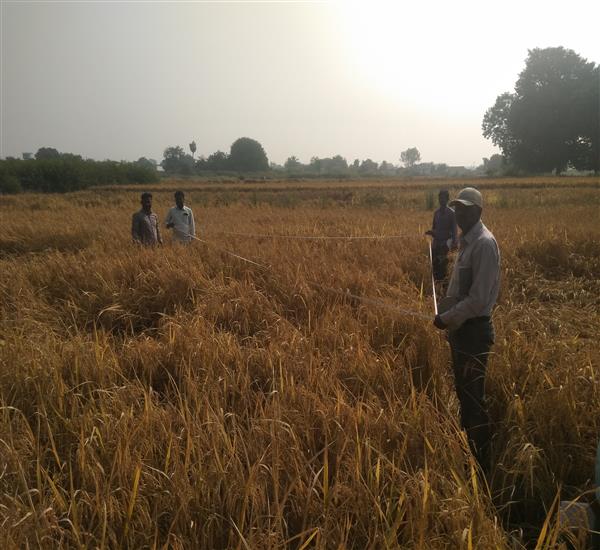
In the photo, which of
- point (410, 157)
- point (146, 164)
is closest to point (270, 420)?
point (146, 164)

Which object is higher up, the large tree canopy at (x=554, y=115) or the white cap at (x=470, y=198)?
the large tree canopy at (x=554, y=115)

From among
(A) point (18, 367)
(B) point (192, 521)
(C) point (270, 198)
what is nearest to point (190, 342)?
(A) point (18, 367)

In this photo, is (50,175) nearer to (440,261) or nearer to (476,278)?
(440,261)

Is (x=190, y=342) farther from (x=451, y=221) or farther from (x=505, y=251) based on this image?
(x=505, y=251)

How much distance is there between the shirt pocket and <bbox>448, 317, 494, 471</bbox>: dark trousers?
0.17 meters

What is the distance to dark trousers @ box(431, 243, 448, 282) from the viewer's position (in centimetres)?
532

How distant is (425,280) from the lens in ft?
16.9

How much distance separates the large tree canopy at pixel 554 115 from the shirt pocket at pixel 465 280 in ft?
161

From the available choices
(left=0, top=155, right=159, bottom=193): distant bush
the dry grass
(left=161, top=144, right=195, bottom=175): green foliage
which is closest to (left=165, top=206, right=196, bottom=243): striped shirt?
the dry grass

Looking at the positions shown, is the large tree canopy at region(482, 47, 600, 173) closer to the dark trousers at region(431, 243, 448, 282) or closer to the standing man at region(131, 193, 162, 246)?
the dark trousers at region(431, 243, 448, 282)

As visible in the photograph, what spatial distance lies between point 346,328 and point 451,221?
9.97ft

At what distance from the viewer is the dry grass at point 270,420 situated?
4.46 ft

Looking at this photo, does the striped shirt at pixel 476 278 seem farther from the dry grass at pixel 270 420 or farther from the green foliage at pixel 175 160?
the green foliage at pixel 175 160

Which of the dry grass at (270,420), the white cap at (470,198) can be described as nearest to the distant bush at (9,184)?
the dry grass at (270,420)
